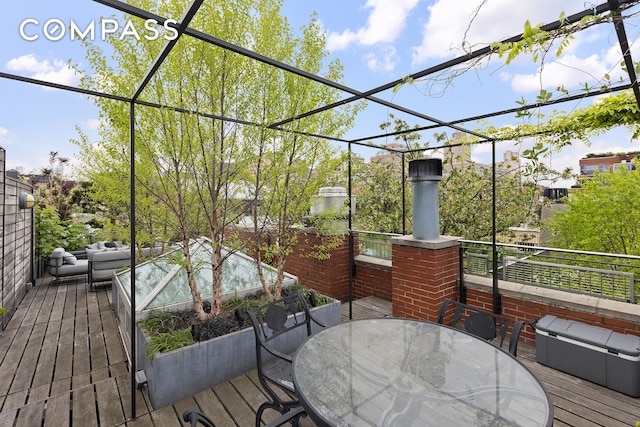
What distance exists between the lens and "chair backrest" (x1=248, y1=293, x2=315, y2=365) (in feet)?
7.02

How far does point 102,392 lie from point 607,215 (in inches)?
564

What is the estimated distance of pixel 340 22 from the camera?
3.22 meters

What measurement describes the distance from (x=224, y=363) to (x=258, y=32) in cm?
335

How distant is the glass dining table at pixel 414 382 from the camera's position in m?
1.38

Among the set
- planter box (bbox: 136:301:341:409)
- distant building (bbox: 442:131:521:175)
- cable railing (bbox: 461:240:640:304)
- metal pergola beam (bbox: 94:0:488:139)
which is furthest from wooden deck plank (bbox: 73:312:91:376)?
distant building (bbox: 442:131:521:175)

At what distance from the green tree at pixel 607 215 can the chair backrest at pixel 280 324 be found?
10.0 metres

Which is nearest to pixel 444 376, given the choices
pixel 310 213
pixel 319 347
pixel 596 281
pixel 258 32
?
pixel 319 347

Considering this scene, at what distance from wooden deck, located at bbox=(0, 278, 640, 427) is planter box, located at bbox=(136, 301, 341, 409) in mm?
73

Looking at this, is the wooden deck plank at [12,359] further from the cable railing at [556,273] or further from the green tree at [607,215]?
the green tree at [607,215]

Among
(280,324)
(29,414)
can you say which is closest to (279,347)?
(280,324)

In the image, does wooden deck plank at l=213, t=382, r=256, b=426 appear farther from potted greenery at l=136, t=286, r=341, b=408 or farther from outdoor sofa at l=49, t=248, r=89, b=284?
outdoor sofa at l=49, t=248, r=89, b=284

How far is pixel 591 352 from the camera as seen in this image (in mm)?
2500

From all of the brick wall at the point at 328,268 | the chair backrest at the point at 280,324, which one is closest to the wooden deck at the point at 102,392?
the chair backrest at the point at 280,324

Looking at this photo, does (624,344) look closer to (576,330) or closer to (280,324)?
(576,330)
